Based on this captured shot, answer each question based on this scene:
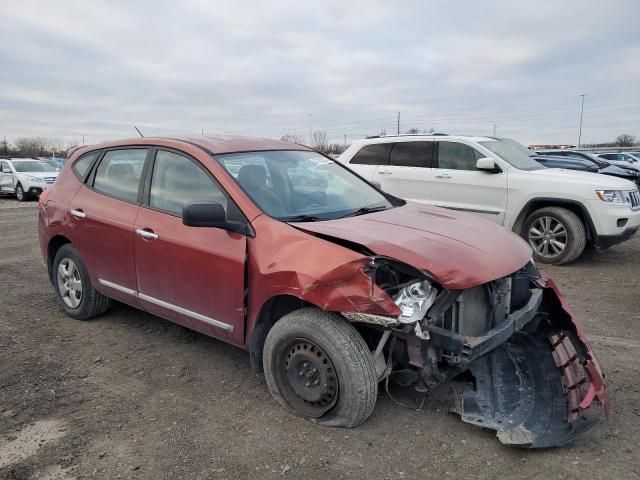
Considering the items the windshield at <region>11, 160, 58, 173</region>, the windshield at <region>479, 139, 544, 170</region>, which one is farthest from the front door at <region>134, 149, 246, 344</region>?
the windshield at <region>11, 160, 58, 173</region>

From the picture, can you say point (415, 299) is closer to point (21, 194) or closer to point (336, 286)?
point (336, 286)

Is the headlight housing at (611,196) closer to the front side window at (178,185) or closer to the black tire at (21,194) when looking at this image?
the front side window at (178,185)

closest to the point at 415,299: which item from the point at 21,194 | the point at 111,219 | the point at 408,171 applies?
the point at 111,219

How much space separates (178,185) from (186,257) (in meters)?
0.63

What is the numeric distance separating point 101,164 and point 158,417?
8.17 feet

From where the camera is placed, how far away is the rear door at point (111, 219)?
4176mm

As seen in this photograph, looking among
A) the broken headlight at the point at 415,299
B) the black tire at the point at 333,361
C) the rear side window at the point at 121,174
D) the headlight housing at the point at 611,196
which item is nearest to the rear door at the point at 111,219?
the rear side window at the point at 121,174

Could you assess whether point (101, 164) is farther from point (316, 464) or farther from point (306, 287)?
point (316, 464)

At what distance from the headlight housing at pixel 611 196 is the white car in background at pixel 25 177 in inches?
651

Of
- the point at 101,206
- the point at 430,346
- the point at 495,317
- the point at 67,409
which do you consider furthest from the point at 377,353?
the point at 101,206

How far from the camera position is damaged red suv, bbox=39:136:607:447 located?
2885mm

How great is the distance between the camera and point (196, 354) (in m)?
4.21

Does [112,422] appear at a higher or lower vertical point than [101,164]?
lower

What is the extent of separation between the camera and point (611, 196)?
711 cm
